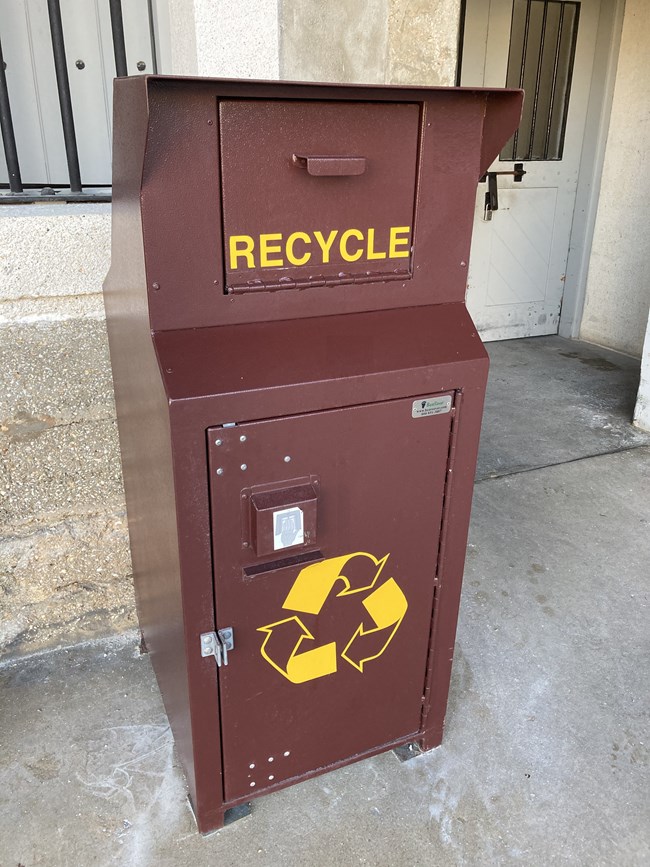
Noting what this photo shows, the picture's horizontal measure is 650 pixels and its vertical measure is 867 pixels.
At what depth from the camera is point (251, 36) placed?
2.03 metres

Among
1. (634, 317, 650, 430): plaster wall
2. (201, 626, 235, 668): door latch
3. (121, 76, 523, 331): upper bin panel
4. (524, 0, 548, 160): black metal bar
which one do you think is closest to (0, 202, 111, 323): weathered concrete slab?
(121, 76, 523, 331): upper bin panel

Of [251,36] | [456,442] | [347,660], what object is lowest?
[347,660]

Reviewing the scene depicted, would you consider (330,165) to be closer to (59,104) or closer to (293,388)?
(293,388)

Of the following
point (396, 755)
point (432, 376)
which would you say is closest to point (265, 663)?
point (396, 755)

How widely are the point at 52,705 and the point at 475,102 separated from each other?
191 centimetres

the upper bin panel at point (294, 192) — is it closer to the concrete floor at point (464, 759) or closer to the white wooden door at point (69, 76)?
the white wooden door at point (69, 76)

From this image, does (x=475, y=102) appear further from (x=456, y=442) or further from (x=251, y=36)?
(x=251, y=36)

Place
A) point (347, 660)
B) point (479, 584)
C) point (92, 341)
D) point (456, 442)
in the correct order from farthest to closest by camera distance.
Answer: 1. point (479, 584)
2. point (92, 341)
3. point (347, 660)
4. point (456, 442)

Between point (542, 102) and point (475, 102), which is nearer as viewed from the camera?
point (475, 102)

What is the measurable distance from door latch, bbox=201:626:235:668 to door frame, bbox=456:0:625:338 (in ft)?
13.2

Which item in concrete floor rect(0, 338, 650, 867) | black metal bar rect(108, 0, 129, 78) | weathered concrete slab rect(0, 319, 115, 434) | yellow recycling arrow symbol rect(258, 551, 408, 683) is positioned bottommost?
concrete floor rect(0, 338, 650, 867)

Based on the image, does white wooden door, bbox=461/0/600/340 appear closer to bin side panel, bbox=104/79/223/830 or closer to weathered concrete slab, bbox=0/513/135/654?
weathered concrete slab, bbox=0/513/135/654

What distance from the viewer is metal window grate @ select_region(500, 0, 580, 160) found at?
4391 millimetres

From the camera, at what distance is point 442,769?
5.91ft
